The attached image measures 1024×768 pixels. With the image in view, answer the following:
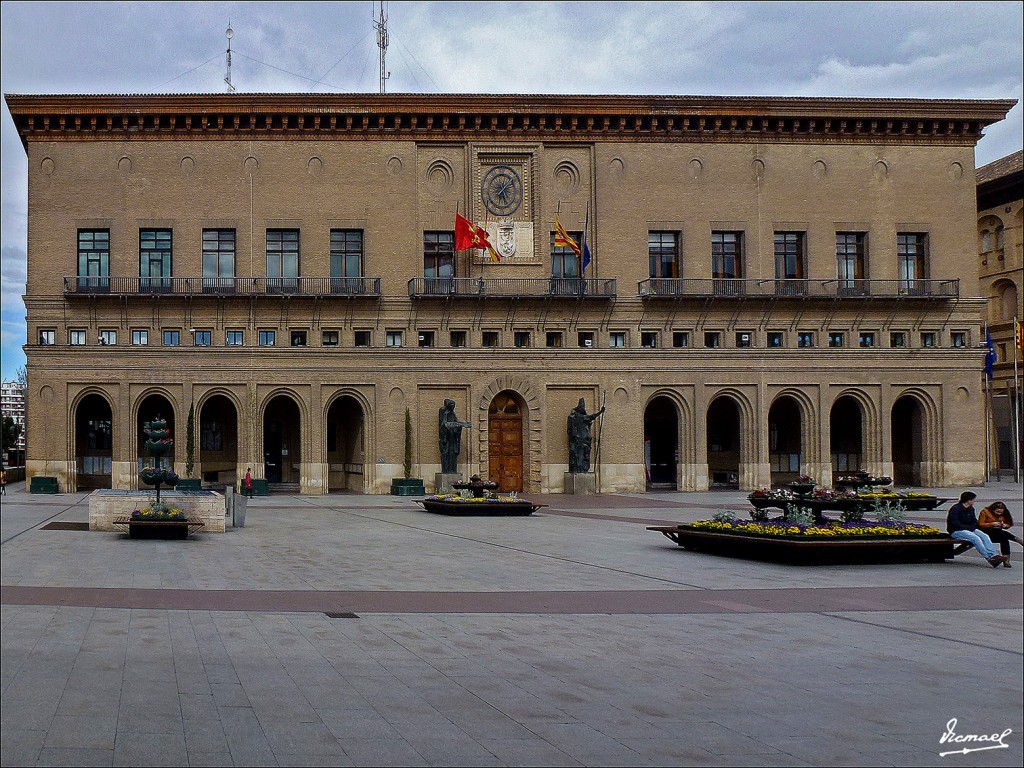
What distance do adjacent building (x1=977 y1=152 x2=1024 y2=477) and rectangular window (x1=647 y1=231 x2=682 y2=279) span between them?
80.6 ft

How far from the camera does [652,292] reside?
48500mm

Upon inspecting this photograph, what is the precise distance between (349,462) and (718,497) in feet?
67.8

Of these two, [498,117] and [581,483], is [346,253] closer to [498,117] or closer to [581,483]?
[498,117]

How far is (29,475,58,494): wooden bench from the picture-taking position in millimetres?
43812

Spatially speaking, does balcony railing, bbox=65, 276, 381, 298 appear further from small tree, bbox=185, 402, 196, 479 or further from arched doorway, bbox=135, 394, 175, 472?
small tree, bbox=185, 402, 196, 479

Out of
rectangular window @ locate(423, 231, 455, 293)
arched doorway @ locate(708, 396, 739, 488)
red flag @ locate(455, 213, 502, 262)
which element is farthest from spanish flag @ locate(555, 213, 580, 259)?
Result: arched doorway @ locate(708, 396, 739, 488)

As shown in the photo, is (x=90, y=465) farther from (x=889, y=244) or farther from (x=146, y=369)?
(x=889, y=244)

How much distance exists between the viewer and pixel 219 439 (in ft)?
172

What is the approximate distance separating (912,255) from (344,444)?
112 ft

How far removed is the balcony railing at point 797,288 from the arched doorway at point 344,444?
17369 mm

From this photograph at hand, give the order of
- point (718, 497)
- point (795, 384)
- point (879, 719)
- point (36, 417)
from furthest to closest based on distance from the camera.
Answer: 1. point (795, 384)
2. point (36, 417)
3. point (718, 497)
4. point (879, 719)

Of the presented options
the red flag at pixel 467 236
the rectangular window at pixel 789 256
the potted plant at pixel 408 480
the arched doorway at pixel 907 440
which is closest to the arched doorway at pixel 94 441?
the potted plant at pixel 408 480

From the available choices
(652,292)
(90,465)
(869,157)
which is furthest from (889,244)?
(90,465)

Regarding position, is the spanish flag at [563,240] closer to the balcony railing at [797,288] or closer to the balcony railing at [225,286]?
the balcony railing at [797,288]
